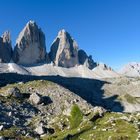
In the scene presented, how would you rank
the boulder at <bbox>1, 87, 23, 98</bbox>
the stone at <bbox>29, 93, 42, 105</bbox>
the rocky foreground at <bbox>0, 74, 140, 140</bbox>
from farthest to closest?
the boulder at <bbox>1, 87, 23, 98</bbox>
the stone at <bbox>29, 93, 42, 105</bbox>
the rocky foreground at <bbox>0, 74, 140, 140</bbox>

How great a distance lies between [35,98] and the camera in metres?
109

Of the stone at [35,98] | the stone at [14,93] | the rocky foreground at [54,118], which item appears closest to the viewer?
the rocky foreground at [54,118]

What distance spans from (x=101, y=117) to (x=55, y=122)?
41.8 ft

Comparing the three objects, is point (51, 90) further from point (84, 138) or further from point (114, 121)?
point (84, 138)

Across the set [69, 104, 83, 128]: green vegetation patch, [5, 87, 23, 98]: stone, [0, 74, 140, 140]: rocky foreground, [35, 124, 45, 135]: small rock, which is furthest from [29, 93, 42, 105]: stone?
[69, 104, 83, 128]: green vegetation patch

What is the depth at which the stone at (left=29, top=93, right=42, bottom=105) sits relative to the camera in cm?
10770

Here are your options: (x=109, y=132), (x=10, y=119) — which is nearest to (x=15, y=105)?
(x=10, y=119)

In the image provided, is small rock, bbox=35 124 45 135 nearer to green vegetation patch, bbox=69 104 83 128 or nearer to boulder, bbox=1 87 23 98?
green vegetation patch, bbox=69 104 83 128

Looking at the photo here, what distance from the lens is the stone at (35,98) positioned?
353 feet

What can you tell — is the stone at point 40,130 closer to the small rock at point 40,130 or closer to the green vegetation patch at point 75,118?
the small rock at point 40,130

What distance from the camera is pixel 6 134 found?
66375mm

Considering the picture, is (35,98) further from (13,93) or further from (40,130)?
(40,130)

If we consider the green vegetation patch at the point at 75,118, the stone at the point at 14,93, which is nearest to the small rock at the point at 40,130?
the green vegetation patch at the point at 75,118

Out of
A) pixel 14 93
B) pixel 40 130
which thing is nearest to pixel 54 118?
pixel 40 130
